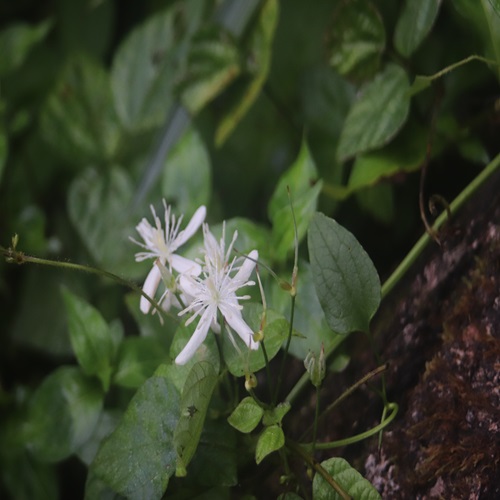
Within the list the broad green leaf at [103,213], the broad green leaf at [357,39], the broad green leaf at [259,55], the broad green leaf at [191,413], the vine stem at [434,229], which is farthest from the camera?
the broad green leaf at [103,213]

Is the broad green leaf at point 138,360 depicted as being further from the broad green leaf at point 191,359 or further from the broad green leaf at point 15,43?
the broad green leaf at point 15,43

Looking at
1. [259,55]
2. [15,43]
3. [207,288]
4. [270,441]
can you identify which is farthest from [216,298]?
[15,43]

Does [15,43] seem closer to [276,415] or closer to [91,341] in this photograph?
[91,341]

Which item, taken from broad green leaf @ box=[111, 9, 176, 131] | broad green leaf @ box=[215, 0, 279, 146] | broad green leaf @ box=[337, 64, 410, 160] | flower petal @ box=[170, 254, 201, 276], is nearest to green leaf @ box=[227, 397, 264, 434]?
flower petal @ box=[170, 254, 201, 276]

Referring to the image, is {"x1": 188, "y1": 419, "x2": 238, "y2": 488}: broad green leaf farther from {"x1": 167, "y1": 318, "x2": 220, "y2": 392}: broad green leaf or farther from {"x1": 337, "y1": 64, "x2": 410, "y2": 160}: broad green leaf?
{"x1": 337, "y1": 64, "x2": 410, "y2": 160}: broad green leaf

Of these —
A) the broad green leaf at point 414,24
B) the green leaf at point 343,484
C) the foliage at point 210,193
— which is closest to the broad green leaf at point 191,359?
the foliage at point 210,193

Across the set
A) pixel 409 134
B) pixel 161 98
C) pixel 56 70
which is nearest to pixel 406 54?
pixel 409 134
